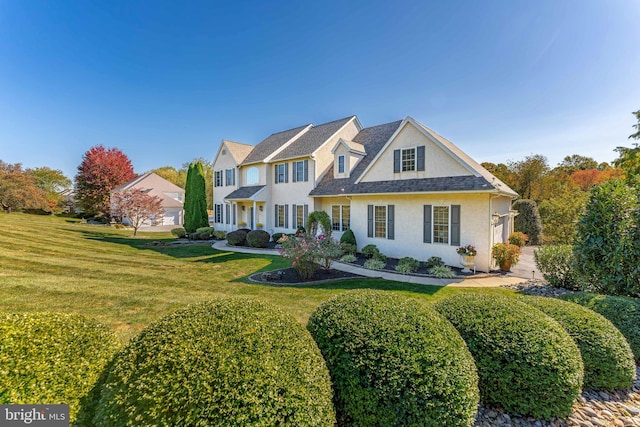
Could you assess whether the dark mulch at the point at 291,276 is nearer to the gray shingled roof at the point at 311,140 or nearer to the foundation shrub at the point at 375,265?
the foundation shrub at the point at 375,265

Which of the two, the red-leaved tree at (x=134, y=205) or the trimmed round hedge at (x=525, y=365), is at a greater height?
the red-leaved tree at (x=134, y=205)

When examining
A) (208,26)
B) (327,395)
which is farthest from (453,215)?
(208,26)

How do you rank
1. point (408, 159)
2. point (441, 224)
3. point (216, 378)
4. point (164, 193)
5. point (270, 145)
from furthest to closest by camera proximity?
1. point (164, 193)
2. point (270, 145)
3. point (408, 159)
4. point (441, 224)
5. point (216, 378)

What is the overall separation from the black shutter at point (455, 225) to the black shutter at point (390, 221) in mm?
3092

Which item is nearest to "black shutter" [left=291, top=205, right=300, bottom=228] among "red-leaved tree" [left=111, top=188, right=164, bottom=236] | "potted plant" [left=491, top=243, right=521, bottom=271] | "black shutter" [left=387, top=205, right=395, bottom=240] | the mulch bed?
the mulch bed

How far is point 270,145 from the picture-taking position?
80.4ft

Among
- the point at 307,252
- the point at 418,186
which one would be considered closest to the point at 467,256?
the point at 418,186

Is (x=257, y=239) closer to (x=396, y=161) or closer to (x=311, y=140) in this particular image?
(x=311, y=140)

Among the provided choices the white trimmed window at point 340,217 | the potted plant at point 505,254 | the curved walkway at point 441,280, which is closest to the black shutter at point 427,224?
the curved walkway at point 441,280

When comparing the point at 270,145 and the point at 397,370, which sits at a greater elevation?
the point at 270,145

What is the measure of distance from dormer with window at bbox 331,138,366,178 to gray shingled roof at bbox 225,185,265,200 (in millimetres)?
7374

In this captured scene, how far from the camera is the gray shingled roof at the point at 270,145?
23.0 metres

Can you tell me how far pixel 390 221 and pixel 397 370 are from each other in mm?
12593

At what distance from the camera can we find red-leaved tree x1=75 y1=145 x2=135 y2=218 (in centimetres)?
3949
